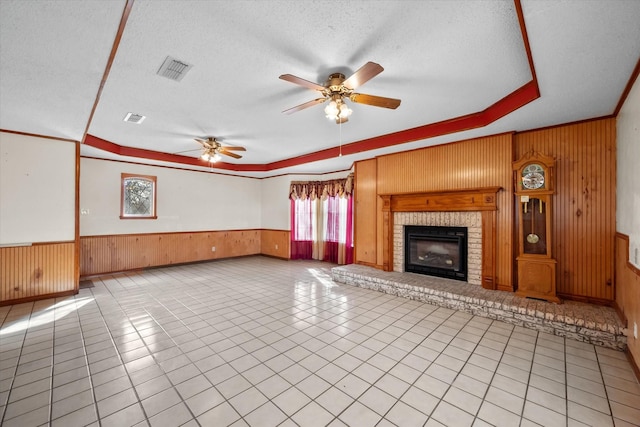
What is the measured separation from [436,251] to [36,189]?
6871mm

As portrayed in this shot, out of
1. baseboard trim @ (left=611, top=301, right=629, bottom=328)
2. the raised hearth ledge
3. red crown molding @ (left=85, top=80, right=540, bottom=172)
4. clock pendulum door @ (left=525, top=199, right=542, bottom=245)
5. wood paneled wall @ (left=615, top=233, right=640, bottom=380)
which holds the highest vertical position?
red crown molding @ (left=85, top=80, right=540, bottom=172)

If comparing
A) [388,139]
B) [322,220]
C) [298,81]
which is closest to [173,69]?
[298,81]

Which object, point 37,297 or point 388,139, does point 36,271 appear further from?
point 388,139

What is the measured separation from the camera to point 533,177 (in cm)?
384

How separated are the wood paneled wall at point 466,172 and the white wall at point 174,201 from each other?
492cm

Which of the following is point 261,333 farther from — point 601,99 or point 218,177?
point 218,177

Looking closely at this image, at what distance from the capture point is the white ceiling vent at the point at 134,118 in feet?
12.9

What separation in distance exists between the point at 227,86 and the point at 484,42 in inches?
99.5

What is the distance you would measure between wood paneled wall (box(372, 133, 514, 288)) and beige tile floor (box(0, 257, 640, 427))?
137 cm

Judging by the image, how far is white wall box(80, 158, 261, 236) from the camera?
608 centimetres

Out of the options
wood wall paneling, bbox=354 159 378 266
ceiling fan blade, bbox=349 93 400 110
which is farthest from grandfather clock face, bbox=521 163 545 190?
wood wall paneling, bbox=354 159 378 266

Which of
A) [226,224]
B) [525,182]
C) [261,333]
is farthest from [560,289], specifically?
[226,224]

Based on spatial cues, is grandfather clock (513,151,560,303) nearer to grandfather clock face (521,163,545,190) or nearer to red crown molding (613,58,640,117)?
grandfather clock face (521,163,545,190)

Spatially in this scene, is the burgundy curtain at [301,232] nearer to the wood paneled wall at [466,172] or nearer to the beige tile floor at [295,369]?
the wood paneled wall at [466,172]
